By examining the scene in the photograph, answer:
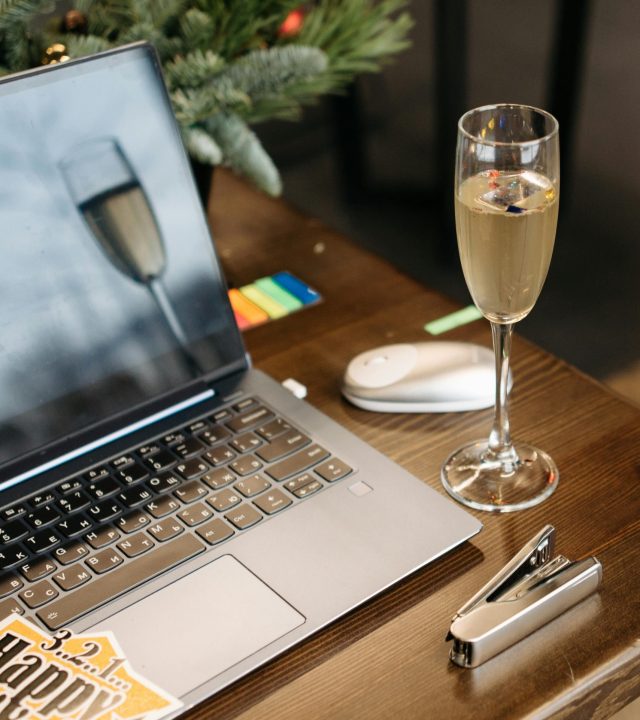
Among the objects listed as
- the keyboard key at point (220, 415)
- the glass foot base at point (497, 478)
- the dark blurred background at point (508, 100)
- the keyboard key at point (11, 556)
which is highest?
the keyboard key at point (11, 556)

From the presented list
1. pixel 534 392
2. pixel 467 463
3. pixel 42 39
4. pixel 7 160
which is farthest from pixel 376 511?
pixel 42 39

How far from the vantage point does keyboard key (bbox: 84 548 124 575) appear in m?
0.57

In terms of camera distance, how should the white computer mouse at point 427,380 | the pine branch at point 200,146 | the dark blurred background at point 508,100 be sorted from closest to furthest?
the white computer mouse at point 427,380 < the pine branch at point 200,146 < the dark blurred background at point 508,100

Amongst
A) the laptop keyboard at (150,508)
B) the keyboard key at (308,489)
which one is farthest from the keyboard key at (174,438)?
the keyboard key at (308,489)

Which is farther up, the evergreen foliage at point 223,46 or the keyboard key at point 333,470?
the evergreen foliage at point 223,46

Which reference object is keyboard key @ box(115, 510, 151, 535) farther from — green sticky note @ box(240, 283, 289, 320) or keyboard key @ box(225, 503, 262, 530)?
green sticky note @ box(240, 283, 289, 320)

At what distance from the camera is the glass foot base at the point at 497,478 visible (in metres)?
0.63

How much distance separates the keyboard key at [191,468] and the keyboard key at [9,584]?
0.13m

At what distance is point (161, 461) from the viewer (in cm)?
66

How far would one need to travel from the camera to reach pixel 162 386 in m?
0.71

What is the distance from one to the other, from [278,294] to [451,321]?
168mm

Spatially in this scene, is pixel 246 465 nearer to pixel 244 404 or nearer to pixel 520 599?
pixel 244 404

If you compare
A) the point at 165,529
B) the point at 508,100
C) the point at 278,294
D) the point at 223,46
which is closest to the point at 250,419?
the point at 165,529

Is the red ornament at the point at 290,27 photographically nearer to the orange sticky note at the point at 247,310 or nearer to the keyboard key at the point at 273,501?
the orange sticky note at the point at 247,310
